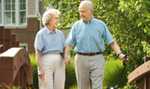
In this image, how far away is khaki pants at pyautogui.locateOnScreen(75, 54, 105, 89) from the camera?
9266mm

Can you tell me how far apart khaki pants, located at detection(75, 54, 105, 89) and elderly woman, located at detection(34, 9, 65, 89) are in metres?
0.26

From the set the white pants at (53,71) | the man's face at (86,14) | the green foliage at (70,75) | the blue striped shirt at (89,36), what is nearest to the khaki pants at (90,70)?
the blue striped shirt at (89,36)

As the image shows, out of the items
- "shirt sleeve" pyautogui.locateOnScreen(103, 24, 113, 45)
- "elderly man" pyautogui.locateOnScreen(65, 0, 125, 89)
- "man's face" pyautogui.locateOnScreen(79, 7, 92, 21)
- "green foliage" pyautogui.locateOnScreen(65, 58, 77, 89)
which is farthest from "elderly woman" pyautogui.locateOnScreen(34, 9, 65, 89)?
"green foliage" pyautogui.locateOnScreen(65, 58, 77, 89)

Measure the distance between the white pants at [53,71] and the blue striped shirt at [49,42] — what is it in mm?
82

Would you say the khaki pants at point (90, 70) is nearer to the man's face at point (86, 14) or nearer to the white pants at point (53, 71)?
the white pants at point (53, 71)

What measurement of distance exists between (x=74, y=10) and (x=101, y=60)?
967 centimetres

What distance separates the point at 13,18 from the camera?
3316 cm

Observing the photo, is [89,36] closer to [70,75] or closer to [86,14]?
[86,14]

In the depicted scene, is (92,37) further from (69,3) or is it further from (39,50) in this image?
(69,3)

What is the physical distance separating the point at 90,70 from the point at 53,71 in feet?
1.66

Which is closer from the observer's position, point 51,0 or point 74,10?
point 74,10

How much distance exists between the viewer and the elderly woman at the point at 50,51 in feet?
30.7

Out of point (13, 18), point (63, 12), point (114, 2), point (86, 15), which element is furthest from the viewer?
point (13, 18)

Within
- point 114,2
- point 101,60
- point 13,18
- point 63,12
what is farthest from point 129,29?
point 13,18
